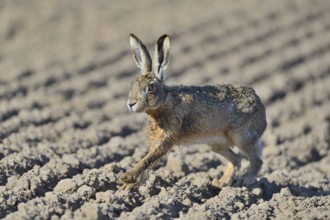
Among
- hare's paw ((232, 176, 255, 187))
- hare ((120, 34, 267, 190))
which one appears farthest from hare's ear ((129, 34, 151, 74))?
hare's paw ((232, 176, 255, 187))

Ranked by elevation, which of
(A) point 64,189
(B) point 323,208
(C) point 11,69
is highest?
(C) point 11,69

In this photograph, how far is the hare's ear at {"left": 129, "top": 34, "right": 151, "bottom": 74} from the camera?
23.3 ft

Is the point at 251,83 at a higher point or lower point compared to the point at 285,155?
→ higher

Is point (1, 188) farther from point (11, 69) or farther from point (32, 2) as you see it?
point (32, 2)

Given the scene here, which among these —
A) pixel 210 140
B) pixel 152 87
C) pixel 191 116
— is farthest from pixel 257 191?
pixel 152 87

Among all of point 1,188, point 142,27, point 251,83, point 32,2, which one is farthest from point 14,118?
point 32,2

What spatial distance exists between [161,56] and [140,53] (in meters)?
0.22

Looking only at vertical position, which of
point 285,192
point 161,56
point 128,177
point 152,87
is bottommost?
point 285,192

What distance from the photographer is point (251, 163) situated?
25.2ft

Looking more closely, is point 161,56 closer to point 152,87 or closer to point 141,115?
point 152,87

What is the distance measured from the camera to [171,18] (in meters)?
18.2

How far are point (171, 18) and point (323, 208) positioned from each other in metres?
12.1

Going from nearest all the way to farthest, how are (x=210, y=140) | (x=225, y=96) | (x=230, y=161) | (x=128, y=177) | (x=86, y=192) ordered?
1. (x=86, y=192)
2. (x=128, y=177)
3. (x=210, y=140)
4. (x=225, y=96)
5. (x=230, y=161)

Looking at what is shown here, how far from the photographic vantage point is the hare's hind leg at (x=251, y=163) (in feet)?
25.0
